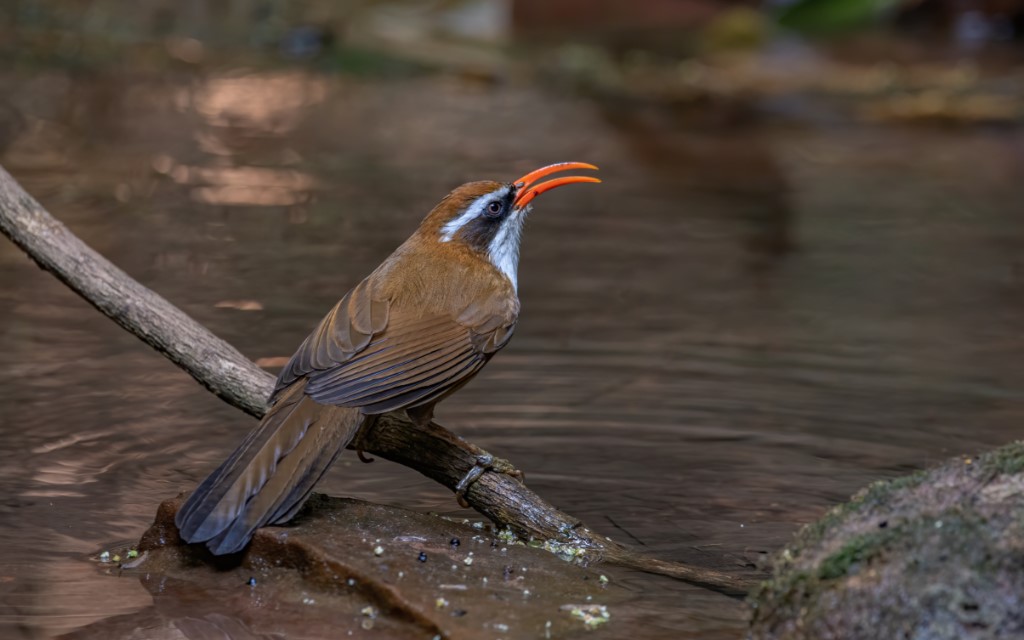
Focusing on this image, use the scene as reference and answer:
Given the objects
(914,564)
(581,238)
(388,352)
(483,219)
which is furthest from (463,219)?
(581,238)

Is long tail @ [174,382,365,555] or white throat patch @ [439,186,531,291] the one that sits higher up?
white throat patch @ [439,186,531,291]

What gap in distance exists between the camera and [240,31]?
15898 millimetres

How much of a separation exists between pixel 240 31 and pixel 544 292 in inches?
344

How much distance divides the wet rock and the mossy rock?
603mm

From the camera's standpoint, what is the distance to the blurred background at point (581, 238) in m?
5.36

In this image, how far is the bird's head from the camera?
523 cm

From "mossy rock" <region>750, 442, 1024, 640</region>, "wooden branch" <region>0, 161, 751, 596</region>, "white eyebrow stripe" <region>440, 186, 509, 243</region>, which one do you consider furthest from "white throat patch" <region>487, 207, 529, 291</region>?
"mossy rock" <region>750, 442, 1024, 640</region>

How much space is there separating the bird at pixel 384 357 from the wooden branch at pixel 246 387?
0.08 meters

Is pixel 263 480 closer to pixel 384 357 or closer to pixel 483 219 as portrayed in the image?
pixel 384 357

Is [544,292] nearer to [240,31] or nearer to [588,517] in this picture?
[588,517]

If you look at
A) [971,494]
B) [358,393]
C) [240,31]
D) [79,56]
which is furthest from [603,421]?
[240,31]

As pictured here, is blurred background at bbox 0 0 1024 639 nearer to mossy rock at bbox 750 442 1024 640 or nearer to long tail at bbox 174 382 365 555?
long tail at bbox 174 382 365 555

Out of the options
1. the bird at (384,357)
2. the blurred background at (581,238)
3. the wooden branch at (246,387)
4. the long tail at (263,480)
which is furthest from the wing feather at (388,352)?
the blurred background at (581,238)

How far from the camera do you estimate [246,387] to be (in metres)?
4.75
